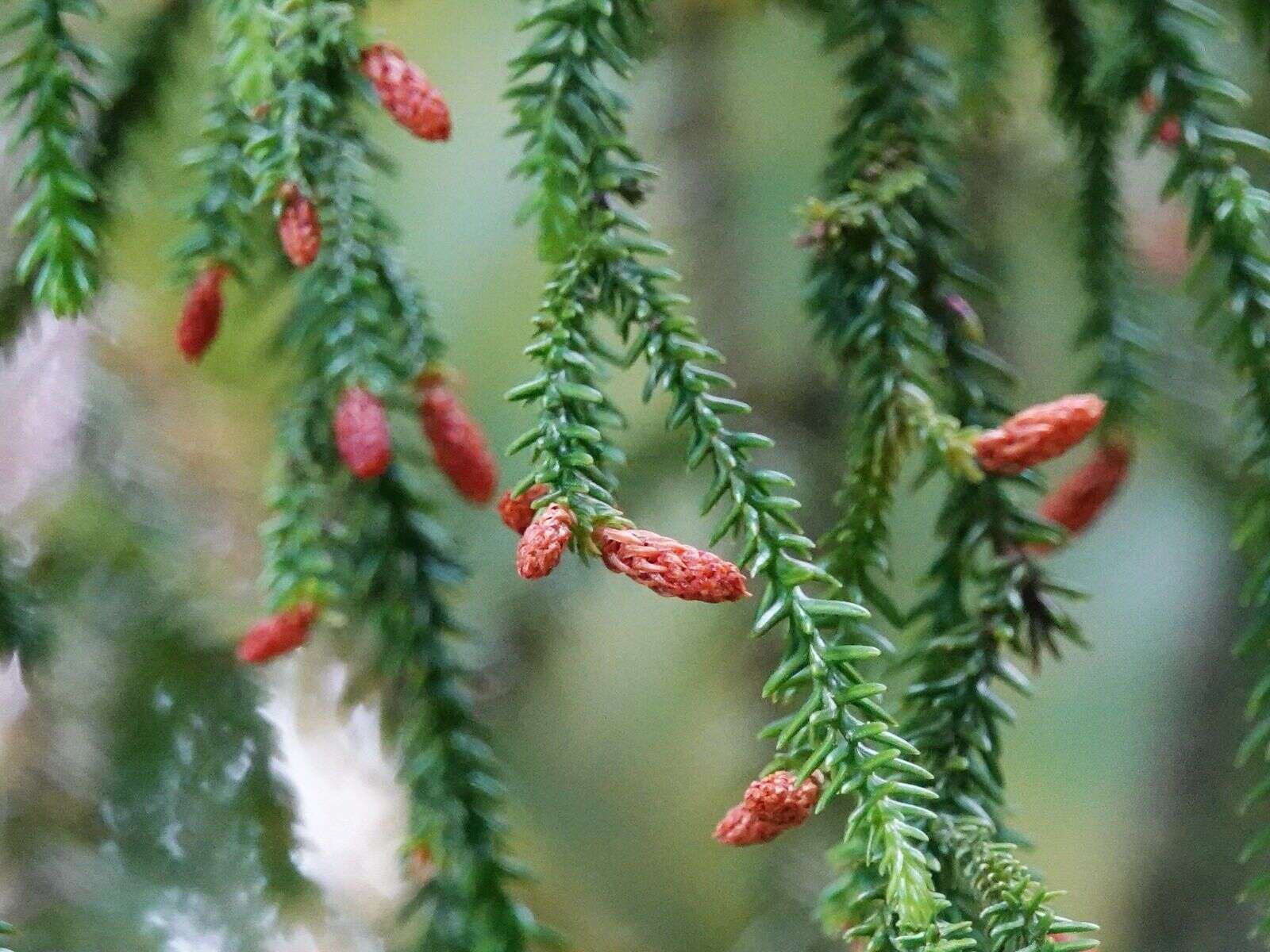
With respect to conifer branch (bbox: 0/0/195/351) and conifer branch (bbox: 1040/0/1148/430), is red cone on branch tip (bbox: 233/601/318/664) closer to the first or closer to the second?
conifer branch (bbox: 0/0/195/351)

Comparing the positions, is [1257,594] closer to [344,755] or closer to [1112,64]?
[1112,64]

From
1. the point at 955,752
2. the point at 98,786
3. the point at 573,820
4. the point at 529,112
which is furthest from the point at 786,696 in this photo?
the point at 573,820

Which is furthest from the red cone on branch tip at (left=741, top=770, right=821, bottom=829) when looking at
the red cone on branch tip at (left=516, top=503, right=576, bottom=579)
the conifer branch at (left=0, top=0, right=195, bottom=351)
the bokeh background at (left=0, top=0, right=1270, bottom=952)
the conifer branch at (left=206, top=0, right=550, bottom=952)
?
the conifer branch at (left=0, top=0, right=195, bottom=351)

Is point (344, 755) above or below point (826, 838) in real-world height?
below

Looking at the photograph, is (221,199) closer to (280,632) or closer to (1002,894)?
(280,632)

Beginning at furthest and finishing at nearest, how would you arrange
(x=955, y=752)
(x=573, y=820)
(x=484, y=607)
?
(x=573, y=820), (x=484, y=607), (x=955, y=752)
